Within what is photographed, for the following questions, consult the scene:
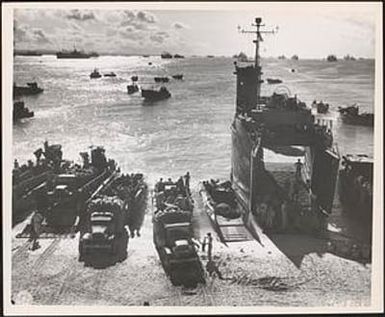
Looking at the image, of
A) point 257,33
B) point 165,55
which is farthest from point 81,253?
point 257,33

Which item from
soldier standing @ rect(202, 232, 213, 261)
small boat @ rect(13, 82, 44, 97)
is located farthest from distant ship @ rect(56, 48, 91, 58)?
soldier standing @ rect(202, 232, 213, 261)

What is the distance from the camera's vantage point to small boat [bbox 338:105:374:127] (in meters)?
2.64

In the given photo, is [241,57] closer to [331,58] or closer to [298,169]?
[331,58]

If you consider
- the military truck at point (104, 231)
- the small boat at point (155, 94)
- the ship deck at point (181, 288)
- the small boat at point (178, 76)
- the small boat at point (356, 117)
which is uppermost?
the small boat at point (178, 76)

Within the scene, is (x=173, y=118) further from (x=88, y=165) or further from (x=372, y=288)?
(x=372, y=288)

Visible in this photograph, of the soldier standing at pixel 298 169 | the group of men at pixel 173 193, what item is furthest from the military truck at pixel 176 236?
the soldier standing at pixel 298 169

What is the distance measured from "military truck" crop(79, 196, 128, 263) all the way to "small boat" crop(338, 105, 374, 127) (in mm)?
970

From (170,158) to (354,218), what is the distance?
787 millimetres

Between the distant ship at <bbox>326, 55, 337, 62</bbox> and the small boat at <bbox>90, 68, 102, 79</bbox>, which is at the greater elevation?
the distant ship at <bbox>326, 55, 337, 62</bbox>

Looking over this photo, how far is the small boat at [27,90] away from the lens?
2600mm

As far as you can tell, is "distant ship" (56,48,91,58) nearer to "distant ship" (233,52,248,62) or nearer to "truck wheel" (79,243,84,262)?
"distant ship" (233,52,248,62)

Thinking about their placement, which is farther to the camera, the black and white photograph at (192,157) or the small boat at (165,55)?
the small boat at (165,55)

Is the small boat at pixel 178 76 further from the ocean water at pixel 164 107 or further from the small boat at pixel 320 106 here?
the small boat at pixel 320 106

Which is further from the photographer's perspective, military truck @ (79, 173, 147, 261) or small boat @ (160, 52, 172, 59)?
small boat @ (160, 52, 172, 59)
